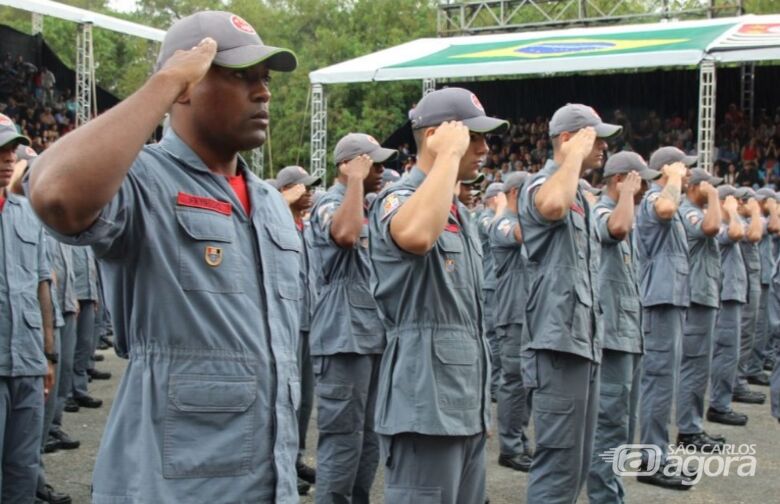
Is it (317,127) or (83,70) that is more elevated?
(83,70)

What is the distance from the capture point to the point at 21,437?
5039 mm

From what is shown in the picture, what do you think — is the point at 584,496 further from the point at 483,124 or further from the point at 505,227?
the point at 483,124

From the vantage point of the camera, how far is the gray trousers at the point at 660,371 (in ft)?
23.2

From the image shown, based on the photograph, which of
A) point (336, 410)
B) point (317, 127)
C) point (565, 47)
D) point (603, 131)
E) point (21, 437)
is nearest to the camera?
point (21, 437)

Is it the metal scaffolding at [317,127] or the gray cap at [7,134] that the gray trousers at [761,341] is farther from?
the metal scaffolding at [317,127]

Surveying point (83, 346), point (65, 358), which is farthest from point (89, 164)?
point (83, 346)

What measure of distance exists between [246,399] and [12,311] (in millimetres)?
3042

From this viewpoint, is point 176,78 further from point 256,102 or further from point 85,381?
point 85,381

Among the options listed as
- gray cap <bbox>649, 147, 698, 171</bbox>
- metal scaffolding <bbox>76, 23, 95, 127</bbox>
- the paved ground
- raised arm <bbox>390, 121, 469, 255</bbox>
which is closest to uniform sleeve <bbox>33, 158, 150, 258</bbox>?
raised arm <bbox>390, 121, 469, 255</bbox>

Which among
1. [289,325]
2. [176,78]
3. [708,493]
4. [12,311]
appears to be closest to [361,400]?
[12,311]

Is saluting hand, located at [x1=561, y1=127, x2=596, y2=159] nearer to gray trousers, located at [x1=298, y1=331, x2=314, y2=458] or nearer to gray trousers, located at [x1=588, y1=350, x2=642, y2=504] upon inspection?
gray trousers, located at [x1=588, y1=350, x2=642, y2=504]

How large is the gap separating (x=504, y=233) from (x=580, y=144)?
3.35 m

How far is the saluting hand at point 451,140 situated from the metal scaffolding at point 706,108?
41.4 ft

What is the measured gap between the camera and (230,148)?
2.60 meters
